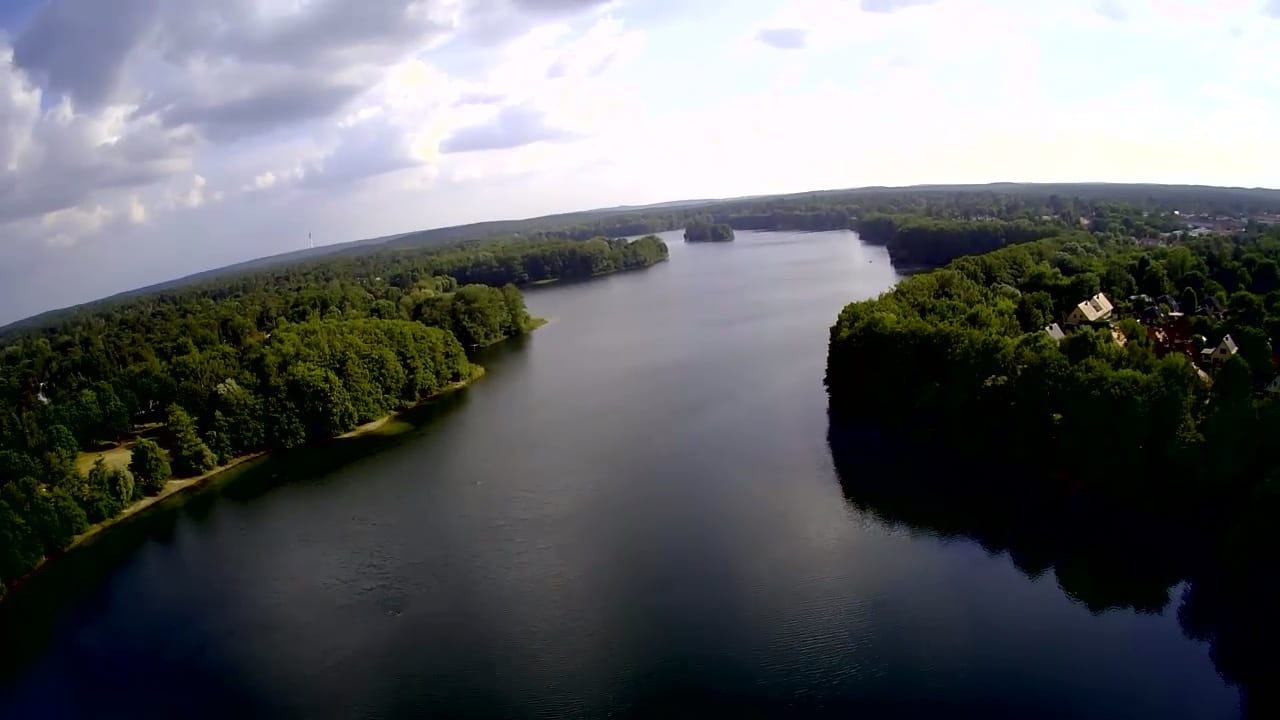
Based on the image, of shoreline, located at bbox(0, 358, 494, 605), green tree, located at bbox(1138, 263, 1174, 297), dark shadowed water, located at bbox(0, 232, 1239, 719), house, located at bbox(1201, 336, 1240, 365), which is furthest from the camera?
green tree, located at bbox(1138, 263, 1174, 297)

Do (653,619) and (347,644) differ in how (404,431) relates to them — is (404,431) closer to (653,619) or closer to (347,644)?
(347,644)

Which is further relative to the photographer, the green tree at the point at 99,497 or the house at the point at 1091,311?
the house at the point at 1091,311

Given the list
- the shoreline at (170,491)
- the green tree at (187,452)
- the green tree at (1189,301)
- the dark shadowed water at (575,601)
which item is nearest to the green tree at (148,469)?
the shoreline at (170,491)

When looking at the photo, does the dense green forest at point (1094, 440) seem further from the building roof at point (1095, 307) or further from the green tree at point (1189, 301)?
the green tree at point (1189, 301)

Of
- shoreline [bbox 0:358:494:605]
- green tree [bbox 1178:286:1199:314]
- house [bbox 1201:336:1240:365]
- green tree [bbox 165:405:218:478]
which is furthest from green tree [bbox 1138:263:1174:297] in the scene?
green tree [bbox 165:405:218:478]

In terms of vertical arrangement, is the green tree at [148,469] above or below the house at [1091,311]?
below

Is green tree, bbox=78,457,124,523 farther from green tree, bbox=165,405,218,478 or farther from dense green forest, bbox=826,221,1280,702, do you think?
dense green forest, bbox=826,221,1280,702
